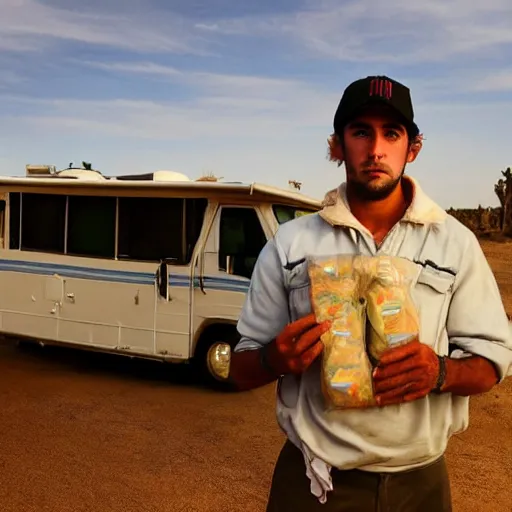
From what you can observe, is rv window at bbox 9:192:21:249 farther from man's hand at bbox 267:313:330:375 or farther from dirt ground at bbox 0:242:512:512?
man's hand at bbox 267:313:330:375

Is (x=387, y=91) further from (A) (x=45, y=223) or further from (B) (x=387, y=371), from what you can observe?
(A) (x=45, y=223)

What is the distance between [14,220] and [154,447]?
470cm

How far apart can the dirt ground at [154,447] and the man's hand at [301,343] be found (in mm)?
3113

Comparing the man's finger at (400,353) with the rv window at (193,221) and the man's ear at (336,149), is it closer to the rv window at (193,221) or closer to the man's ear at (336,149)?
the man's ear at (336,149)

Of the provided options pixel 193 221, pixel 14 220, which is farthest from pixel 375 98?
pixel 14 220

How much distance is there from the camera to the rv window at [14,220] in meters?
9.12

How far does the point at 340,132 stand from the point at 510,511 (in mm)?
3608

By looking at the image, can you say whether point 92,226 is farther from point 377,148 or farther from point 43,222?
point 377,148

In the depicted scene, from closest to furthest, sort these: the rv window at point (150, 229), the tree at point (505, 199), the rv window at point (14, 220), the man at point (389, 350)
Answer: the man at point (389, 350), the rv window at point (150, 229), the rv window at point (14, 220), the tree at point (505, 199)

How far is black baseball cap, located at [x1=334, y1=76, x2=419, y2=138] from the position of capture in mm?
1921

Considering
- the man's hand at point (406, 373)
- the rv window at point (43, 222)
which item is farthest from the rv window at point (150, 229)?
the man's hand at point (406, 373)

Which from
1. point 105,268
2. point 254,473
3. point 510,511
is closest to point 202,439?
point 254,473

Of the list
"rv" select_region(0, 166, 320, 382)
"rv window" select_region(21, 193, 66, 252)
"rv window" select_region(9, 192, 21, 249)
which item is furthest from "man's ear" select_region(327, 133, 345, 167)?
"rv window" select_region(9, 192, 21, 249)

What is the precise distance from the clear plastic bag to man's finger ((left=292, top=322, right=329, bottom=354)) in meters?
0.03
